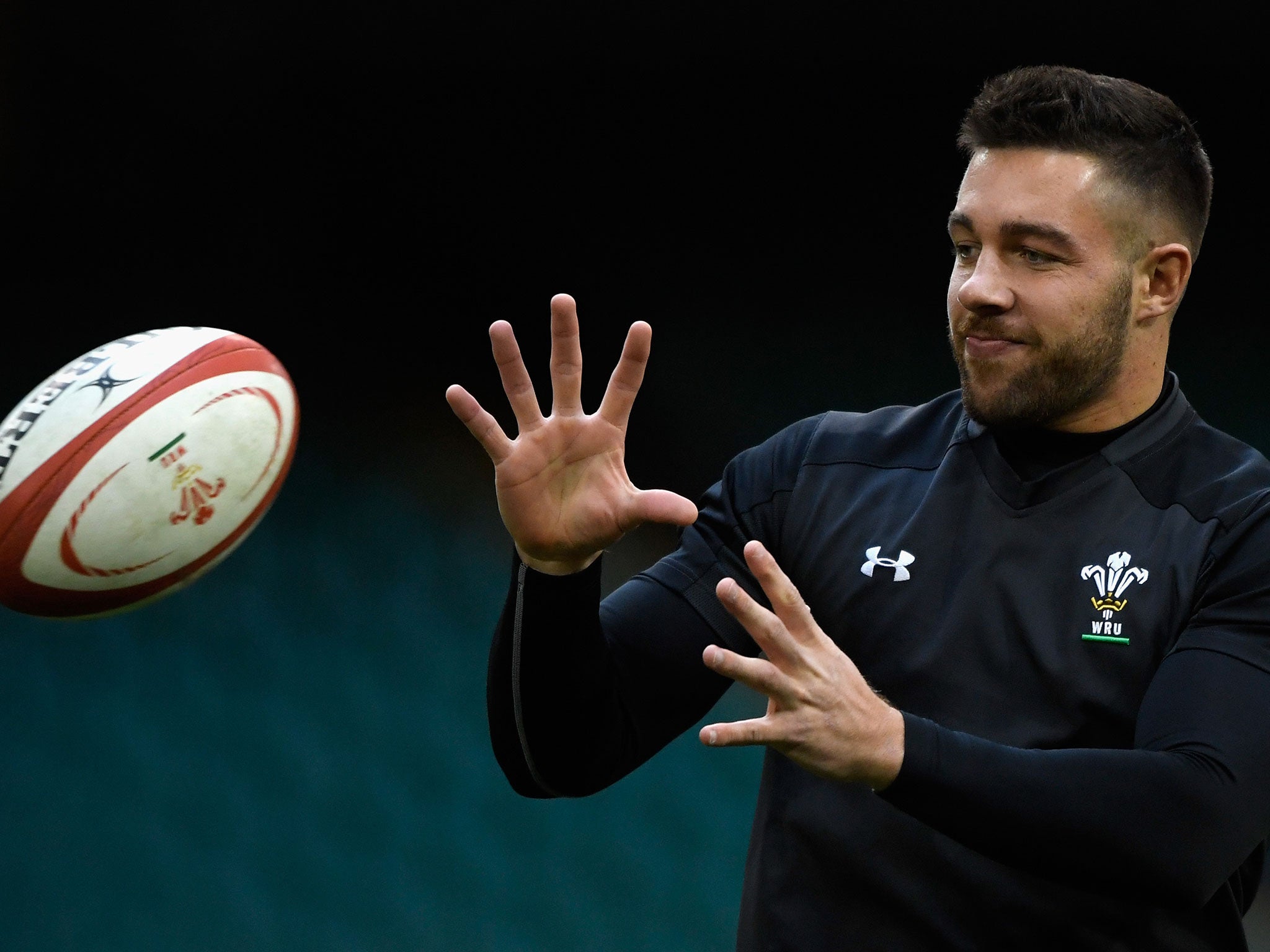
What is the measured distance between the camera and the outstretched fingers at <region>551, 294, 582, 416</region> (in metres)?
1.85

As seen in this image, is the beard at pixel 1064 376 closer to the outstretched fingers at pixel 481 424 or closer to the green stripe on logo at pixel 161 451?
→ the outstretched fingers at pixel 481 424

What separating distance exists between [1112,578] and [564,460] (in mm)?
691

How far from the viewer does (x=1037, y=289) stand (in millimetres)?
1933

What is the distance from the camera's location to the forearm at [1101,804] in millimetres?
1599

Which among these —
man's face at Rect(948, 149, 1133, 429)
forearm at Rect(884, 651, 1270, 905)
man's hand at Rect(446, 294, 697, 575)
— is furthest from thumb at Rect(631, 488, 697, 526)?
man's face at Rect(948, 149, 1133, 429)

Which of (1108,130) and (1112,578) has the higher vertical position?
(1108,130)

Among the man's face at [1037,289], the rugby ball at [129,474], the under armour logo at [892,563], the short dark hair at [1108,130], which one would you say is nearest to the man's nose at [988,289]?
the man's face at [1037,289]

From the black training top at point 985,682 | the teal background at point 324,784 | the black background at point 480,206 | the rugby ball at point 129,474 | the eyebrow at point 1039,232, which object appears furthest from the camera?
the black background at point 480,206

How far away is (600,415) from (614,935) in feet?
8.36

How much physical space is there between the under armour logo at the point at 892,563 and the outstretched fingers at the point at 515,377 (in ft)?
1.59

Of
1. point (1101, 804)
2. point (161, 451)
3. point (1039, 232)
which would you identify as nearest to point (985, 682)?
point (1101, 804)

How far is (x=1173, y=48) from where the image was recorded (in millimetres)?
4035

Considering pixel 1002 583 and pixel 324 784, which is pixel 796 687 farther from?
pixel 324 784

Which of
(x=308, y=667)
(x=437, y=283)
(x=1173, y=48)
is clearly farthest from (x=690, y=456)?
(x=1173, y=48)
